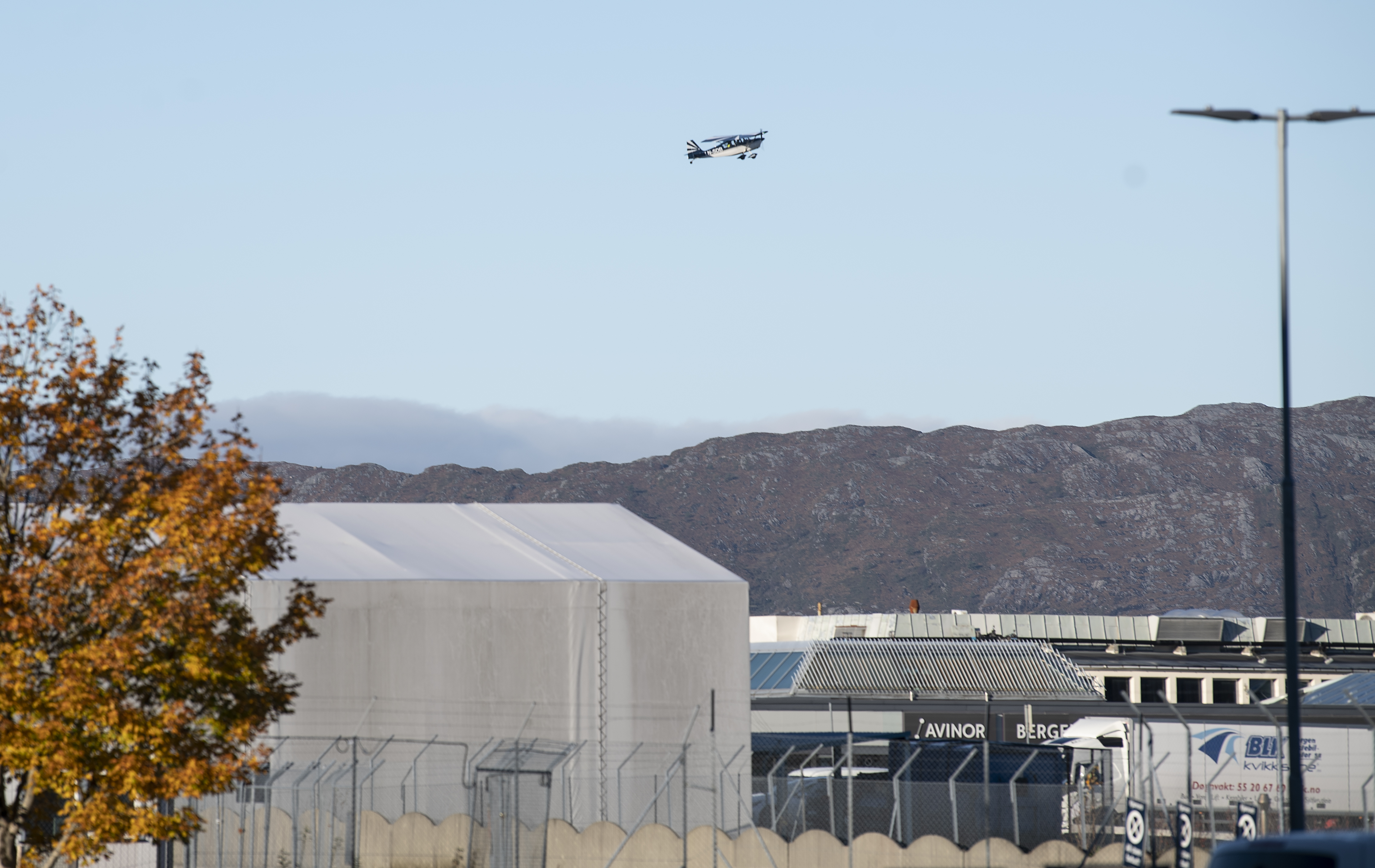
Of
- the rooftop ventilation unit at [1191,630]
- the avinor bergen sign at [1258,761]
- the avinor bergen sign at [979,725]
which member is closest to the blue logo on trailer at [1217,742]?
the avinor bergen sign at [1258,761]

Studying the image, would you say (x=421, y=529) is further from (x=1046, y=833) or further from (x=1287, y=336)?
(x=1287, y=336)

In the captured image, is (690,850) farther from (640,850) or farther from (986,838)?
(986,838)

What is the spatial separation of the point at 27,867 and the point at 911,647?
79.3 meters

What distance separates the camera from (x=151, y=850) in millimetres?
23953

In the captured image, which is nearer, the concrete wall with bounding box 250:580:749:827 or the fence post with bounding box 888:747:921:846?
the fence post with bounding box 888:747:921:846

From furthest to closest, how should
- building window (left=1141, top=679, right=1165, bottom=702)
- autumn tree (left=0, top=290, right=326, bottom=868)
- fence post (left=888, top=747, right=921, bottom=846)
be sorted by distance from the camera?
building window (left=1141, top=679, right=1165, bottom=702), fence post (left=888, top=747, right=921, bottom=846), autumn tree (left=0, top=290, right=326, bottom=868)

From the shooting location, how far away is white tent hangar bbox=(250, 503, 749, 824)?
3416 centimetres

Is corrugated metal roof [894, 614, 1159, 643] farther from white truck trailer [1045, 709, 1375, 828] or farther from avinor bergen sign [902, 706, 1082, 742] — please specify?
white truck trailer [1045, 709, 1375, 828]

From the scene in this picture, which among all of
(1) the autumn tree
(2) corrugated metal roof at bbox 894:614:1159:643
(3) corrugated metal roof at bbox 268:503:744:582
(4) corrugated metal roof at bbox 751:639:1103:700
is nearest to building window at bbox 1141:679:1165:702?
(2) corrugated metal roof at bbox 894:614:1159:643

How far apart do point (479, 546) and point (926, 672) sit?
56.1 metres

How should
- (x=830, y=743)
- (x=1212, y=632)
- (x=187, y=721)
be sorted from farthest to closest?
1. (x=1212, y=632)
2. (x=830, y=743)
3. (x=187, y=721)

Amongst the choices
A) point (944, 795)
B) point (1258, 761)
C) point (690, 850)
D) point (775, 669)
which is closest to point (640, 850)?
point (690, 850)

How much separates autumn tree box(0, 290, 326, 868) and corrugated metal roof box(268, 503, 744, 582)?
16.0 metres

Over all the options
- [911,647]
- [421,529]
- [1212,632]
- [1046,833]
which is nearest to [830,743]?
[1046,833]
